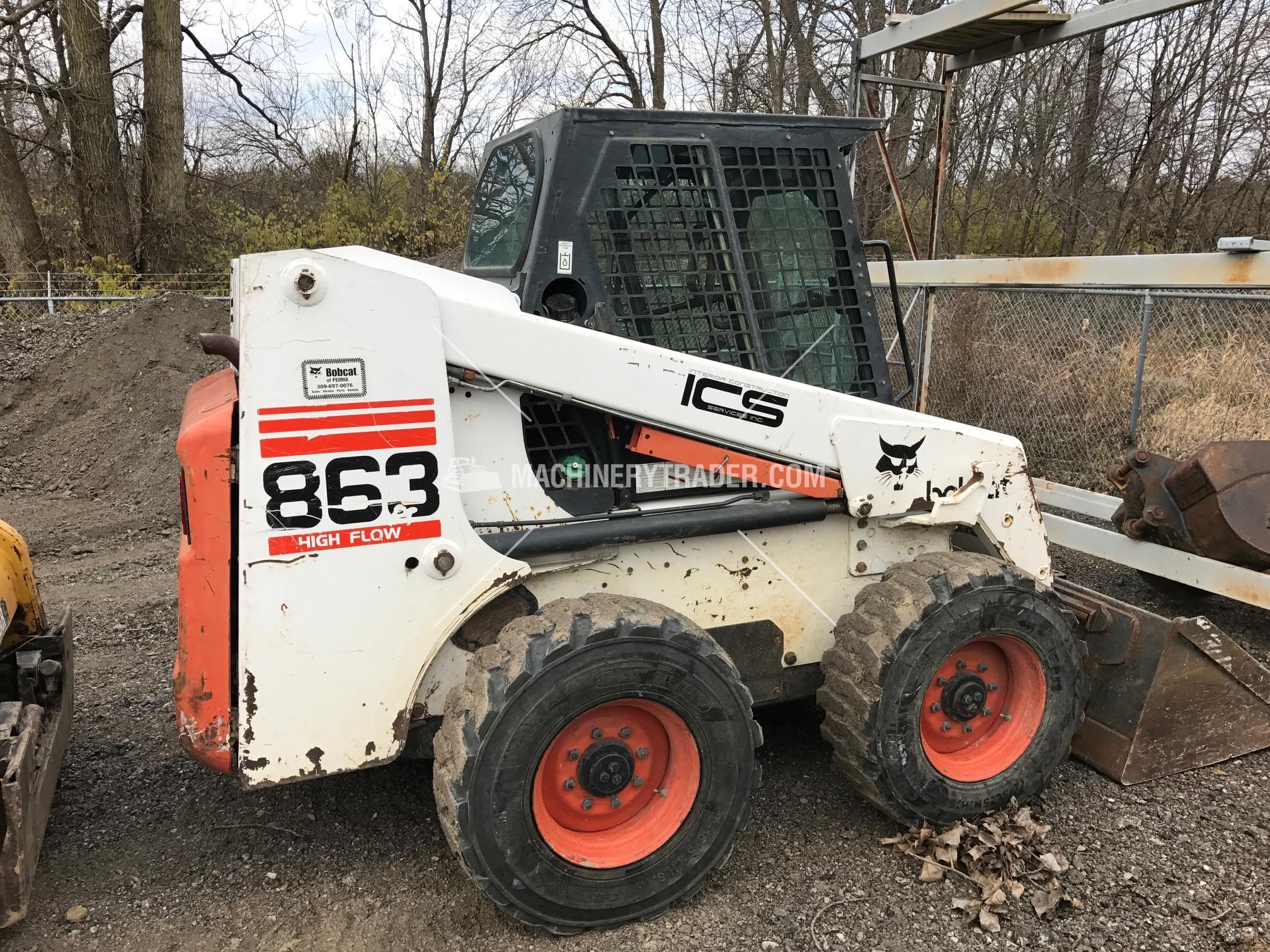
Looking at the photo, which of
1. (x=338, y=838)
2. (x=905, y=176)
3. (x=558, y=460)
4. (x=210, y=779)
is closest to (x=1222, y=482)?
(x=558, y=460)

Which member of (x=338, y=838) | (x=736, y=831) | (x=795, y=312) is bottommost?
(x=338, y=838)

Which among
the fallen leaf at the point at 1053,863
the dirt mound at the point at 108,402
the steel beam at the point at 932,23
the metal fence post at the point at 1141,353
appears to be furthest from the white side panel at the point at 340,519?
the dirt mound at the point at 108,402

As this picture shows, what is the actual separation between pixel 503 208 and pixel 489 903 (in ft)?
8.24

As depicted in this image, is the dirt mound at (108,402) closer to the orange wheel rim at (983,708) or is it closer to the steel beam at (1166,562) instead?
the orange wheel rim at (983,708)

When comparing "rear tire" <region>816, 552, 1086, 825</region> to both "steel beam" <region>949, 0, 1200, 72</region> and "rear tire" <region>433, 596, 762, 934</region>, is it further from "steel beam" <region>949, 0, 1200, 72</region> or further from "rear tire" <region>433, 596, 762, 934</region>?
"steel beam" <region>949, 0, 1200, 72</region>

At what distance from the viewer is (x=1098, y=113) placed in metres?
15.0

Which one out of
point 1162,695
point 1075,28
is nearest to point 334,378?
point 1162,695

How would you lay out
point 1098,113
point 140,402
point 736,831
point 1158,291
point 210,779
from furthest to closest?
1. point 1098,113
2. point 140,402
3. point 1158,291
4. point 210,779
5. point 736,831

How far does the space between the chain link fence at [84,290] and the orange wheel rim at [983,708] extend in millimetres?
11353

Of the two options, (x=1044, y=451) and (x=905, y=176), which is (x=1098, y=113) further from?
(x=1044, y=451)

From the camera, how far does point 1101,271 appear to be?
5.17 meters

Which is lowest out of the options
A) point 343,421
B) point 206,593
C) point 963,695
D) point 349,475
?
point 963,695

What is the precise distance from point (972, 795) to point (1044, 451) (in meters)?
5.12

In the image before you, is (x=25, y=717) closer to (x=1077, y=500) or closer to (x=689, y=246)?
(x=689, y=246)
